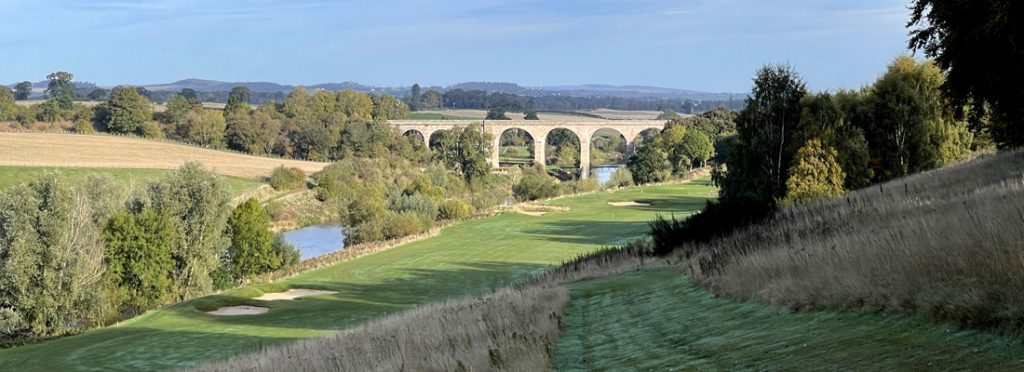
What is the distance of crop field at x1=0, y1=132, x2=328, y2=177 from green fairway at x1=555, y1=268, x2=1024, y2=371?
271 feet

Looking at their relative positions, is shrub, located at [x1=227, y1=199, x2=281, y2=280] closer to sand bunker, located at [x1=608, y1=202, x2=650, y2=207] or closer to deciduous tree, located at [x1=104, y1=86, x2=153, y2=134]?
sand bunker, located at [x1=608, y1=202, x2=650, y2=207]

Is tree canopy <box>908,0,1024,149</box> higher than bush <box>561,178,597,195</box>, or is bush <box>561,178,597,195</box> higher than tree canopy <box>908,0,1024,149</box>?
tree canopy <box>908,0,1024,149</box>

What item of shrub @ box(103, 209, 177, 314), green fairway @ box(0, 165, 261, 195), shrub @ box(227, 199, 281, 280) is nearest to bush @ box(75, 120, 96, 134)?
green fairway @ box(0, 165, 261, 195)

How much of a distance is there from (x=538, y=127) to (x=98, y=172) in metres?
84.1

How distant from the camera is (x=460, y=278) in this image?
129ft

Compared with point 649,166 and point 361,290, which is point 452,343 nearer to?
point 361,290

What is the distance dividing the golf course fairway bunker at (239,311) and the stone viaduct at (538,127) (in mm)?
108919

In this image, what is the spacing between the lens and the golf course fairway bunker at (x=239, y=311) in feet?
104

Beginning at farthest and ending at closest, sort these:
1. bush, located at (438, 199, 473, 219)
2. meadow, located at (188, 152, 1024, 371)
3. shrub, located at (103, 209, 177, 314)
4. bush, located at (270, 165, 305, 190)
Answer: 1. bush, located at (270, 165, 305, 190)
2. bush, located at (438, 199, 473, 219)
3. shrub, located at (103, 209, 177, 314)
4. meadow, located at (188, 152, 1024, 371)

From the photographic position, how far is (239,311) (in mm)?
32344

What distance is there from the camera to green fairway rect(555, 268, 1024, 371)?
5.73 m

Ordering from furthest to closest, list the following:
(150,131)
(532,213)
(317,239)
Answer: (150,131) → (317,239) → (532,213)

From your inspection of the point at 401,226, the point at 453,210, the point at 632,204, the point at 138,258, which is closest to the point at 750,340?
the point at 138,258

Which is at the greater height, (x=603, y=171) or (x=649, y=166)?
(x=649, y=166)
